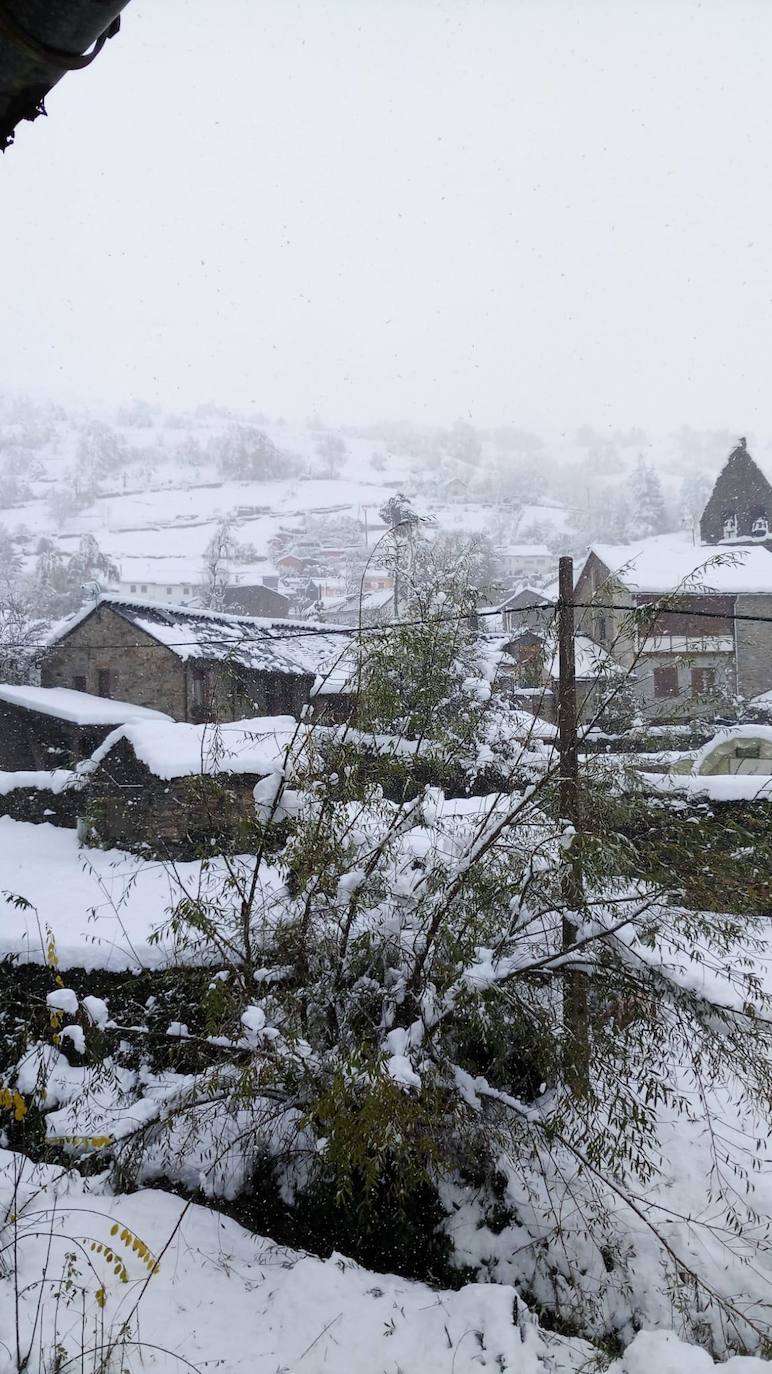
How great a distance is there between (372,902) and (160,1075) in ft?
8.18

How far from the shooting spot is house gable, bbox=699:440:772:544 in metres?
35.5

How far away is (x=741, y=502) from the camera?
3581 cm

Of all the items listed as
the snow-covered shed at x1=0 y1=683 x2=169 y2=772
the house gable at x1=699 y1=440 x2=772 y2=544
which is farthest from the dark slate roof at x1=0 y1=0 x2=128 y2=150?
the house gable at x1=699 y1=440 x2=772 y2=544

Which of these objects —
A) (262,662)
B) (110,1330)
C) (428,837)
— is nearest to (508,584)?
(262,662)

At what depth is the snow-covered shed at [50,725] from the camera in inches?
653

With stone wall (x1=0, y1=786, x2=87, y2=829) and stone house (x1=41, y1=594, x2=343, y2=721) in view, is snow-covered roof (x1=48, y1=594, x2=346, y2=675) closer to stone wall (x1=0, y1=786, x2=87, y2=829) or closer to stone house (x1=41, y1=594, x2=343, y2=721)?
stone house (x1=41, y1=594, x2=343, y2=721)

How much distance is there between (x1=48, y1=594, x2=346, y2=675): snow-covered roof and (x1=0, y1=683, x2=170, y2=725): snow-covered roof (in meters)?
1.96

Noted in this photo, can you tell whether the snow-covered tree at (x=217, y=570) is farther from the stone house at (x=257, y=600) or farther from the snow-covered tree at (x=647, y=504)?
the snow-covered tree at (x=647, y=504)

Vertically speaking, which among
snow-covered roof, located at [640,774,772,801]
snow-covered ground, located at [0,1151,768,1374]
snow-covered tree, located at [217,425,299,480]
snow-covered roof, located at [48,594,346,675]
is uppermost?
snow-covered tree, located at [217,425,299,480]

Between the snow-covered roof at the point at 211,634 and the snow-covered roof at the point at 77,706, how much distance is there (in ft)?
6.44

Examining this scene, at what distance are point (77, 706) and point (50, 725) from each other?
0.75m

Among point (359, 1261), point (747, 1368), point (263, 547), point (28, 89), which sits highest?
point (263, 547)

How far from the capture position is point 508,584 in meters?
47.1

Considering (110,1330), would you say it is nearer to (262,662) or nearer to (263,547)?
(262,662)
